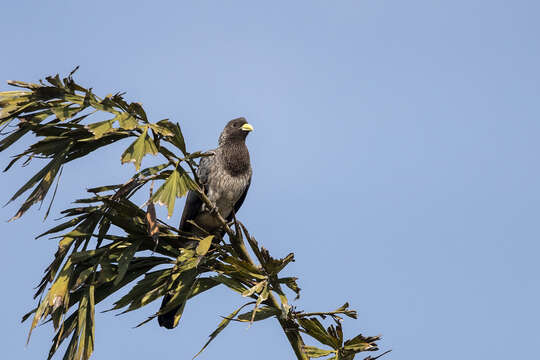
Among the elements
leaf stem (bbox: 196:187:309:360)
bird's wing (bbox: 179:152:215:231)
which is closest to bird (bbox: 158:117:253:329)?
bird's wing (bbox: 179:152:215:231)

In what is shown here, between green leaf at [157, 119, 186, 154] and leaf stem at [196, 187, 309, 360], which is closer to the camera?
green leaf at [157, 119, 186, 154]

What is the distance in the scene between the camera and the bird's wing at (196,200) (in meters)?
6.92

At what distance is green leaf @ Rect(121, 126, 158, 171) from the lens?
423cm

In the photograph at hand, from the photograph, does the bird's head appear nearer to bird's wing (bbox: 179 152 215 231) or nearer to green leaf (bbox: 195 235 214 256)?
bird's wing (bbox: 179 152 215 231)

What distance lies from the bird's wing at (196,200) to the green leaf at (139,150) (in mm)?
2515

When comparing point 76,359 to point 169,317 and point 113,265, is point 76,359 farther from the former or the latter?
point 169,317

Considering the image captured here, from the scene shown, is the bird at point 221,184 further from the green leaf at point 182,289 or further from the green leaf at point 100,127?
the green leaf at point 100,127

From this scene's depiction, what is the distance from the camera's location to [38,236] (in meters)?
4.40

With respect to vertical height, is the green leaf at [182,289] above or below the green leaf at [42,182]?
below

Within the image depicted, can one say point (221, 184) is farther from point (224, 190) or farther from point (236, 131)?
point (236, 131)

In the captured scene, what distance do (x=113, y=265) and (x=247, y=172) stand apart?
9.41 feet

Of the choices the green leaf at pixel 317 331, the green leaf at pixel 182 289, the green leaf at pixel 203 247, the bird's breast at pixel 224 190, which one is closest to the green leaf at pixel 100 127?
the green leaf at pixel 203 247

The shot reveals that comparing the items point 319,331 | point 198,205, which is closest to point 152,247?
point 319,331

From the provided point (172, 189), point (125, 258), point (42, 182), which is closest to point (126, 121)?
point (172, 189)
